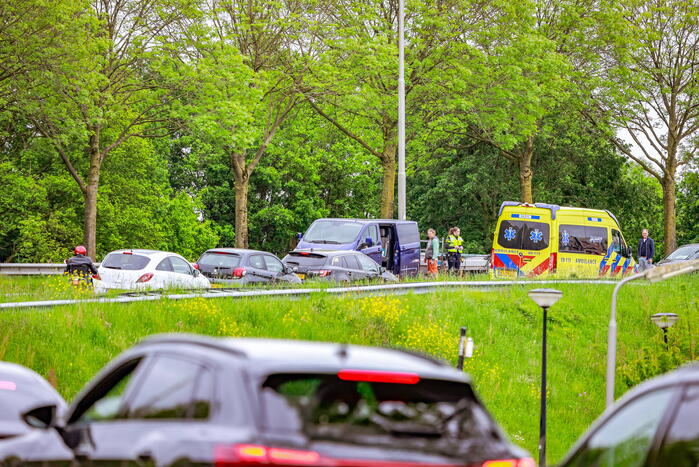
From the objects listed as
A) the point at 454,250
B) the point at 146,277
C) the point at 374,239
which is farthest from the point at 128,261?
the point at 454,250

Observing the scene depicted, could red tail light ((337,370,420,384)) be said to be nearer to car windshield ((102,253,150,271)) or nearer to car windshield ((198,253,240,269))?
car windshield ((102,253,150,271))

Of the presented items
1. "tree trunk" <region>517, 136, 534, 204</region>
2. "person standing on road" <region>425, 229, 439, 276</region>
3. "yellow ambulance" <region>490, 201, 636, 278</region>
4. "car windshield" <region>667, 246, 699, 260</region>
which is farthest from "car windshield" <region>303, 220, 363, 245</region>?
"tree trunk" <region>517, 136, 534, 204</region>

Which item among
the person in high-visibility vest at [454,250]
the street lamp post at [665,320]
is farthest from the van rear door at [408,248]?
the street lamp post at [665,320]

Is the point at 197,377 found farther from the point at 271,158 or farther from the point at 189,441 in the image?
the point at 271,158

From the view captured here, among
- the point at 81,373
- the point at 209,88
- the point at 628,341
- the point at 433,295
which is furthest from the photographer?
the point at 209,88

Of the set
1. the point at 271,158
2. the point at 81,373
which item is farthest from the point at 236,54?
the point at 271,158

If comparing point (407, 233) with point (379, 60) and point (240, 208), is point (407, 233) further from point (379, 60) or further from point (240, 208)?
point (240, 208)

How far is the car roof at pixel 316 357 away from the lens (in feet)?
13.7

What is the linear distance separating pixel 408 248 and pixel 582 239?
5.70 m

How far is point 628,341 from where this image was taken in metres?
24.2

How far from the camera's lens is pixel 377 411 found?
4258 mm

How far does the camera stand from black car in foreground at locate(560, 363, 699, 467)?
13.3ft

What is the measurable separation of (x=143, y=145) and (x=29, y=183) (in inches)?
287

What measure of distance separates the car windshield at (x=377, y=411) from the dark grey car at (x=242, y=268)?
20.4m
